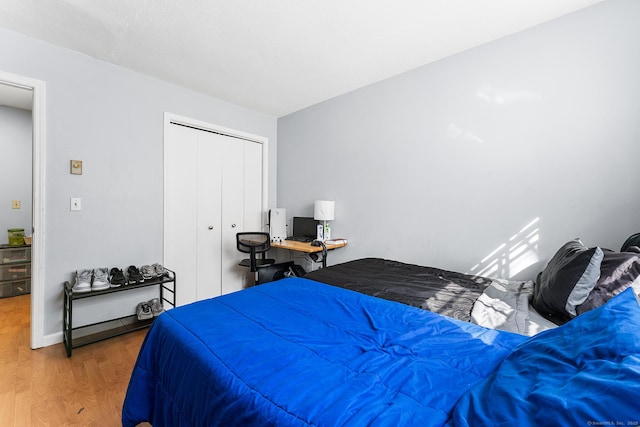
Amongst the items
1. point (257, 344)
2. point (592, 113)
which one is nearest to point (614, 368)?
point (257, 344)

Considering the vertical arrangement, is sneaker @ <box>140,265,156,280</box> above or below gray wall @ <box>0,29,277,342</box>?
below

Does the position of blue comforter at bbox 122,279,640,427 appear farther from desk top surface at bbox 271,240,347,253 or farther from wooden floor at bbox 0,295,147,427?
desk top surface at bbox 271,240,347,253

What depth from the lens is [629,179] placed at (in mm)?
1861

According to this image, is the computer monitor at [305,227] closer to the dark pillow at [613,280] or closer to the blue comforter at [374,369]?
the blue comforter at [374,369]

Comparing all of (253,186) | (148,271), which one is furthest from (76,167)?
(253,186)

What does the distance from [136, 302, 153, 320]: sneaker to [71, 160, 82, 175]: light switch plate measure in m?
1.44

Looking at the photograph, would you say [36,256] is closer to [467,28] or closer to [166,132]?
[166,132]

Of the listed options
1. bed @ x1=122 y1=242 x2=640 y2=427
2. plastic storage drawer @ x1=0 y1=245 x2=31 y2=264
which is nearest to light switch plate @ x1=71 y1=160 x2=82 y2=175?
bed @ x1=122 y1=242 x2=640 y2=427

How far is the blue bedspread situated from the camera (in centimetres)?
76

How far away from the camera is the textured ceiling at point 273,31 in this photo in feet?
6.46

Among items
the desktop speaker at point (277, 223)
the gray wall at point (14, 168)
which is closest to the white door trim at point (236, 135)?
the desktop speaker at point (277, 223)

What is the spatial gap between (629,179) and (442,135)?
1.33 m

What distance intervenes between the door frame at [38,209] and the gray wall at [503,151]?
2.90m

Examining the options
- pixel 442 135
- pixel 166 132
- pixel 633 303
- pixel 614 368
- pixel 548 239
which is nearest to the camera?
pixel 614 368
